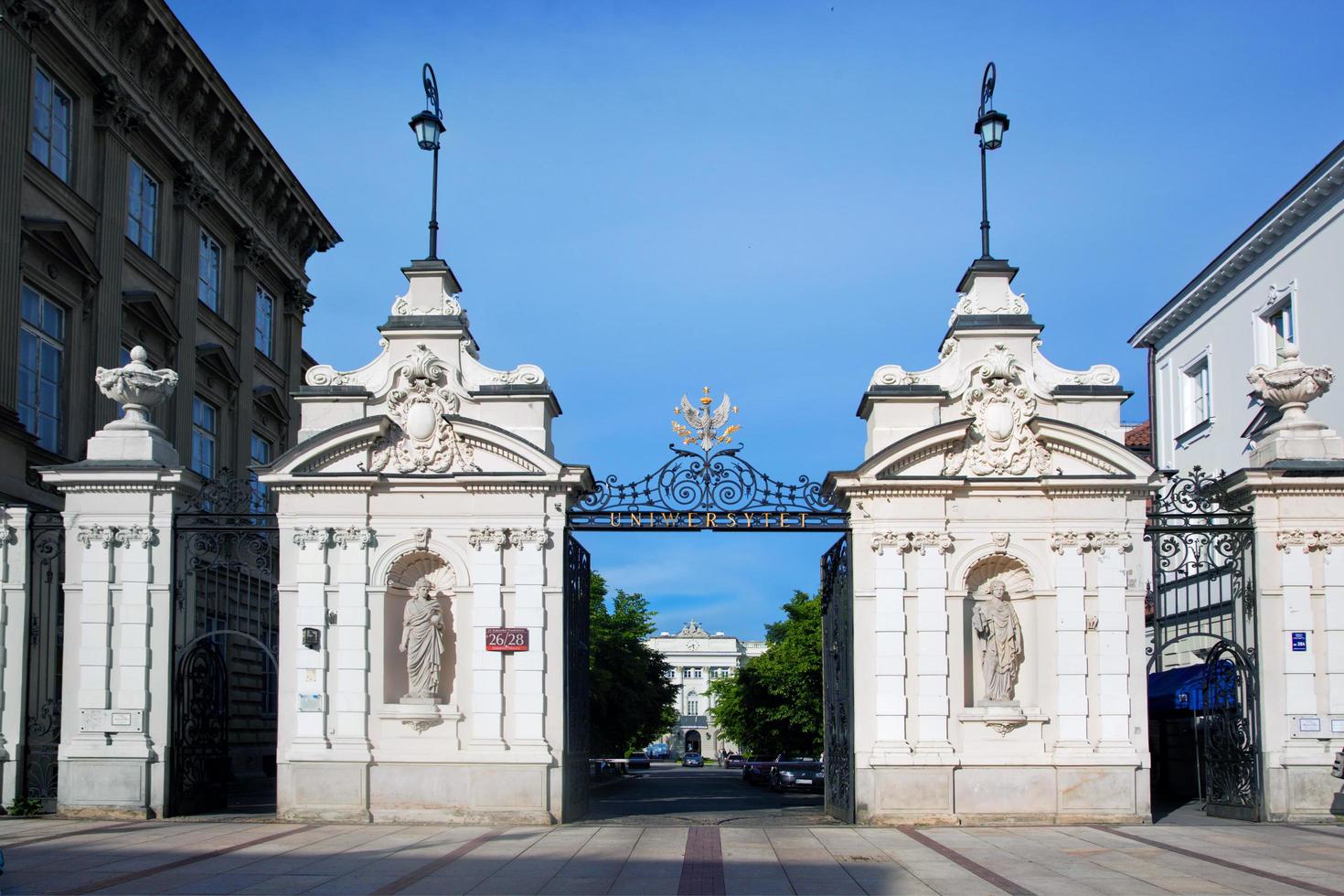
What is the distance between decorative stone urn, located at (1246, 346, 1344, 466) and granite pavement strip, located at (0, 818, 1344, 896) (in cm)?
535

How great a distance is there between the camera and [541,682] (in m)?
20.8

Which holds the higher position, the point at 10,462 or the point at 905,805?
the point at 10,462

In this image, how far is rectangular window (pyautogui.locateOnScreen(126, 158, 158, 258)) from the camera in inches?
1226

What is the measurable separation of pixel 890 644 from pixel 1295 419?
22.8ft

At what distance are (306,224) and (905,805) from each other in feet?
97.4

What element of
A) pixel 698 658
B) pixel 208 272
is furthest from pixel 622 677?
pixel 698 658

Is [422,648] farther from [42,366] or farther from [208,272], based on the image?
[208,272]

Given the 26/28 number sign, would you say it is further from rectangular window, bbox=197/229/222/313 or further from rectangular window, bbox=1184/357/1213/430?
rectangular window, bbox=1184/357/1213/430

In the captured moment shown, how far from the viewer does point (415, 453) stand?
21234 mm

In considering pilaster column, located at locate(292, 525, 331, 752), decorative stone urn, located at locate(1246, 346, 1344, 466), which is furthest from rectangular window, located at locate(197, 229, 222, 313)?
decorative stone urn, located at locate(1246, 346, 1344, 466)

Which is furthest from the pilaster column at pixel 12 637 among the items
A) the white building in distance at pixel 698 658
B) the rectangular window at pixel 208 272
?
the white building in distance at pixel 698 658

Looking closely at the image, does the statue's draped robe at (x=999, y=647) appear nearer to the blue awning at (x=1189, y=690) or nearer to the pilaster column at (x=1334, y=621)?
the blue awning at (x=1189, y=690)

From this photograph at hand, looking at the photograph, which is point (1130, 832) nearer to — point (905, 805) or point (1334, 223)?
point (905, 805)

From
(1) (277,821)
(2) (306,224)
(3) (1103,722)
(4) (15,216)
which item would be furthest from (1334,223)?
(2) (306,224)
